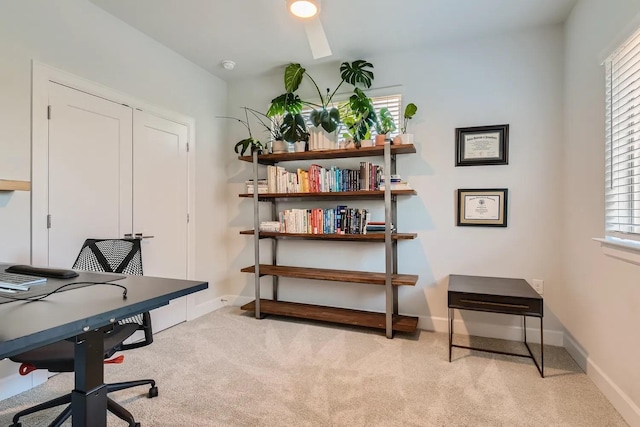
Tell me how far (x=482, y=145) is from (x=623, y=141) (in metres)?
1.08

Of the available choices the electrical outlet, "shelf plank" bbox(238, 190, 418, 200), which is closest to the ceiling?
"shelf plank" bbox(238, 190, 418, 200)

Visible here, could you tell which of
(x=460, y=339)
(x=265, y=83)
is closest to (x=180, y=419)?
(x=460, y=339)

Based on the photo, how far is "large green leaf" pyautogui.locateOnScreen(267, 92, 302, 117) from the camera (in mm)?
3291

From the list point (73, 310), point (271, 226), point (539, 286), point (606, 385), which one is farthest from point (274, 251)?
point (606, 385)

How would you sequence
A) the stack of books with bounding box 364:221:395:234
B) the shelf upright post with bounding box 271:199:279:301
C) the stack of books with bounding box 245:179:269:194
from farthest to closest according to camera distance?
the shelf upright post with bounding box 271:199:279:301
the stack of books with bounding box 245:179:269:194
the stack of books with bounding box 364:221:395:234

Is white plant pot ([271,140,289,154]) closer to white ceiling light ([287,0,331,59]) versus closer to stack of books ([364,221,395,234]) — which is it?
stack of books ([364,221,395,234])

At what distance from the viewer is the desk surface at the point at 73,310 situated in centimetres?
76

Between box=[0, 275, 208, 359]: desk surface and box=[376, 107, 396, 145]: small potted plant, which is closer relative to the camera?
box=[0, 275, 208, 359]: desk surface

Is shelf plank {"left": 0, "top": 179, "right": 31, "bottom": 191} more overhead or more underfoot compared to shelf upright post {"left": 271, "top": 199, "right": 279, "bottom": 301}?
more overhead

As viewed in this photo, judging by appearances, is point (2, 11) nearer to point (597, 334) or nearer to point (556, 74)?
point (556, 74)

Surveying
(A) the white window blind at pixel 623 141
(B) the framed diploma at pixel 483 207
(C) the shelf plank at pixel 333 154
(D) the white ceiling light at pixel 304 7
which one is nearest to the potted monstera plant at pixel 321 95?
(C) the shelf plank at pixel 333 154

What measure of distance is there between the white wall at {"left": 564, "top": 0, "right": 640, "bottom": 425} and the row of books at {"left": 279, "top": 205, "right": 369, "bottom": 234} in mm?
1567

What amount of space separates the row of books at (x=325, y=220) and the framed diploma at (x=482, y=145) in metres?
0.99

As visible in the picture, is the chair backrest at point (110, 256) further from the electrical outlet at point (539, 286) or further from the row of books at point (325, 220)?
the electrical outlet at point (539, 286)
